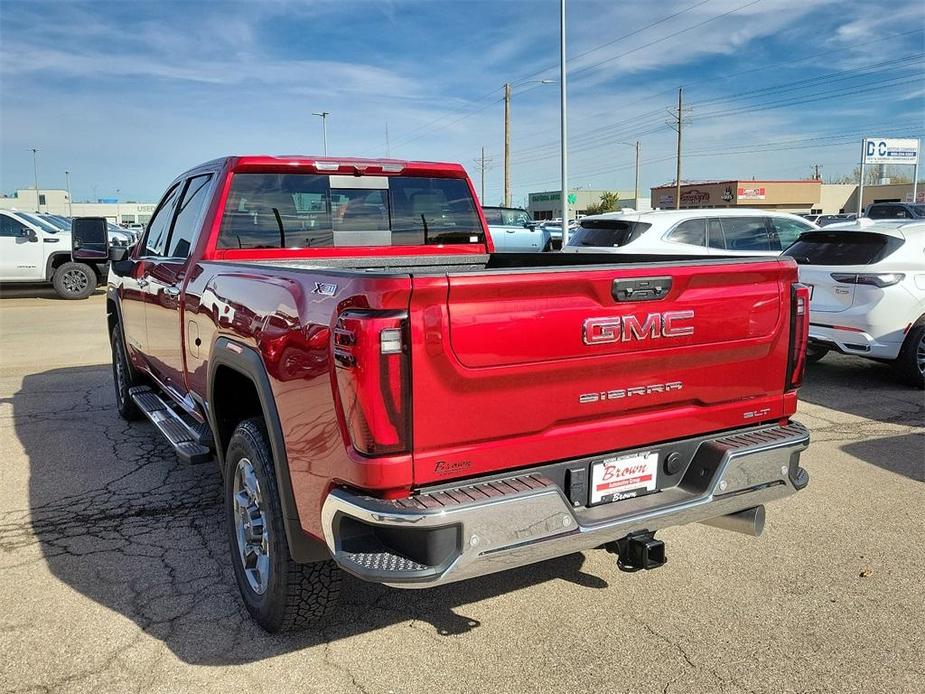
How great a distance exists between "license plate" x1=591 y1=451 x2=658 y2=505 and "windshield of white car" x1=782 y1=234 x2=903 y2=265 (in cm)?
523

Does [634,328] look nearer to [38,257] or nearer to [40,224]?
[38,257]

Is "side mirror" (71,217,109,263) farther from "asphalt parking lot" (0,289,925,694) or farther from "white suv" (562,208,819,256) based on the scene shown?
"white suv" (562,208,819,256)

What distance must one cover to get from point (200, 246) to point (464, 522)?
256cm

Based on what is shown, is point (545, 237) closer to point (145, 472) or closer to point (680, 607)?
point (145, 472)

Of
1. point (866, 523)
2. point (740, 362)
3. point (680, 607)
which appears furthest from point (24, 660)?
point (866, 523)

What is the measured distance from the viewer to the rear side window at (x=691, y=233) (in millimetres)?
10383

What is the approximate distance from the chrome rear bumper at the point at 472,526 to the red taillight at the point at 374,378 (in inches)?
8.2

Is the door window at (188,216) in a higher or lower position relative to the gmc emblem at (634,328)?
higher

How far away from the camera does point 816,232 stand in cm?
802

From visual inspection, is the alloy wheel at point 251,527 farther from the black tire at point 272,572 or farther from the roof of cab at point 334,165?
the roof of cab at point 334,165

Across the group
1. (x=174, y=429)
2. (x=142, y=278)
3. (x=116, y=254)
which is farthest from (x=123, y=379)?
(x=174, y=429)

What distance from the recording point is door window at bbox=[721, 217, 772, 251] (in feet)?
34.6

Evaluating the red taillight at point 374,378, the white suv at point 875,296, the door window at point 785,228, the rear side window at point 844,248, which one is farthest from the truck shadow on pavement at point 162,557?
the door window at point 785,228

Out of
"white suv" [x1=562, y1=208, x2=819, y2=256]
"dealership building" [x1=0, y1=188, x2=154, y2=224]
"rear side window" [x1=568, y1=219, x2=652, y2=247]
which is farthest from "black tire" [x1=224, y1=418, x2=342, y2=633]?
"dealership building" [x1=0, y1=188, x2=154, y2=224]
